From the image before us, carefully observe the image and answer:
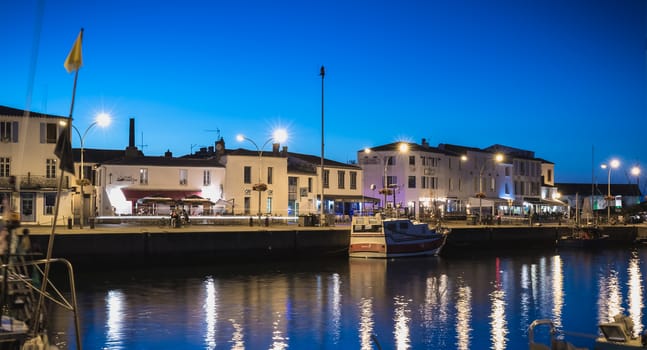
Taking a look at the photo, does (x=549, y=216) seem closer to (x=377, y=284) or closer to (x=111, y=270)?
(x=377, y=284)

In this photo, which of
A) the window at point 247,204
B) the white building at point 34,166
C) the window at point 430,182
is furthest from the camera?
the window at point 430,182

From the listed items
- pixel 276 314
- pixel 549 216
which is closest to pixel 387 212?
pixel 276 314

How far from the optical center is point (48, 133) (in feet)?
195

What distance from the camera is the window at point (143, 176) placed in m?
67.4

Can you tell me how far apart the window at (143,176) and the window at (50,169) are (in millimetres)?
9592

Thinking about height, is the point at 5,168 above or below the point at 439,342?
above

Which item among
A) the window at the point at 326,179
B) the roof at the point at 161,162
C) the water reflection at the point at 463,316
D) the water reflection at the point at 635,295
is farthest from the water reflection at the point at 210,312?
the window at the point at 326,179

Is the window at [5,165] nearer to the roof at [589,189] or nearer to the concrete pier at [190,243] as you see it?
the concrete pier at [190,243]

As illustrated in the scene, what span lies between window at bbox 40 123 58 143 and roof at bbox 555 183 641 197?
10499 cm

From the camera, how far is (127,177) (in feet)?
219

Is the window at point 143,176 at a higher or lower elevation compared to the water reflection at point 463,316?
higher

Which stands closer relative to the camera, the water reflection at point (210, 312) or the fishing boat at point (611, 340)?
the fishing boat at point (611, 340)

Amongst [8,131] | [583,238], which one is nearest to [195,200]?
[8,131]

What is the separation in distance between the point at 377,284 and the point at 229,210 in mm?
31010
